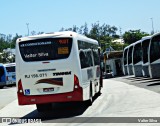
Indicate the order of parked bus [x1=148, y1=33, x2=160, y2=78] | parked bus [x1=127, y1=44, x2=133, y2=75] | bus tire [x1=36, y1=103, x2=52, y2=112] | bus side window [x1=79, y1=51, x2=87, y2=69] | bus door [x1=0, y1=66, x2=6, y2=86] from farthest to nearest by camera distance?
bus door [x1=0, y1=66, x2=6, y2=86] < parked bus [x1=127, y1=44, x2=133, y2=75] < parked bus [x1=148, y1=33, x2=160, y2=78] < bus tire [x1=36, y1=103, x2=52, y2=112] < bus side window [x1=79, y1=51, x2=87, y2=69]

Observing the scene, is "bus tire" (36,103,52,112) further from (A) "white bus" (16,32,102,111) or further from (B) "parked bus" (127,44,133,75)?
(B) "parked bus" (127,44,133,75)

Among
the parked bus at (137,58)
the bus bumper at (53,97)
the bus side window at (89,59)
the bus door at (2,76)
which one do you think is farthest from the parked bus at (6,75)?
the bus bumper at (53,97)

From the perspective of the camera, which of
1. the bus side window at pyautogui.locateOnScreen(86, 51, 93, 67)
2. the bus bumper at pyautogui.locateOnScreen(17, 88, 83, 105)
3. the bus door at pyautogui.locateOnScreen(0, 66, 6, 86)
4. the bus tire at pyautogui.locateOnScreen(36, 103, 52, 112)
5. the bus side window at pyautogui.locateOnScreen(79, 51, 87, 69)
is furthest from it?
the bus door at pyautogui.locateOnScreen(0, 66, 6, 86)

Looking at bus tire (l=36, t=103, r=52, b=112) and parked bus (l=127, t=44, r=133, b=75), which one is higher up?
parked bus (l=127, t=44, r=133, b=75)

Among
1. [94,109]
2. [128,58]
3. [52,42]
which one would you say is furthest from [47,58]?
[128,58]

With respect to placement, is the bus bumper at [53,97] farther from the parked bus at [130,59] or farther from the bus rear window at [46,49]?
the parked bus at [130,59]

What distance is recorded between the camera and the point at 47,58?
15555 mm

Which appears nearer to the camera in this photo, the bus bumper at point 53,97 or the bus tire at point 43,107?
the bus bumper at point 53,97

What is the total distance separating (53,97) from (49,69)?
986 mm

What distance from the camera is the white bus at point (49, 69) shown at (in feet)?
50.3

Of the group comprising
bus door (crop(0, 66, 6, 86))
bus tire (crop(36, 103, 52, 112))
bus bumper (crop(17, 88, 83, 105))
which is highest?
bus door (crop(0, 66, 6, 86))

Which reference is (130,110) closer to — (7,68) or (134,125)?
(134,125)

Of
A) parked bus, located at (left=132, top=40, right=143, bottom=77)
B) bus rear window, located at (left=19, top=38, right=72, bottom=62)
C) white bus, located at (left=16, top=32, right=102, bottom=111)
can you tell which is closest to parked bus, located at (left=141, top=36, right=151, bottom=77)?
parked bus, located at (left=132, top=40, right=143, bottom=77)

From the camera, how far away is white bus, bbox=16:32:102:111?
1534cm
